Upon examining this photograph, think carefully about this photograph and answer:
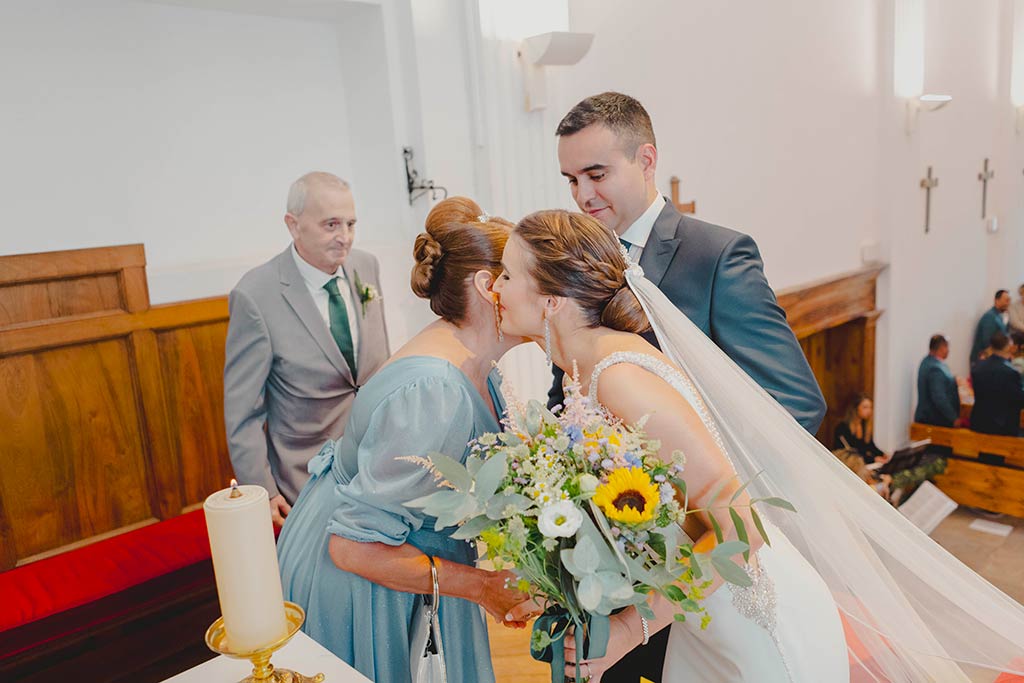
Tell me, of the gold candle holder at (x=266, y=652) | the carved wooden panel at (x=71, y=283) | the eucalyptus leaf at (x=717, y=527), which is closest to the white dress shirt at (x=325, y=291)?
the carved wooden panel at (x=71, y=283)

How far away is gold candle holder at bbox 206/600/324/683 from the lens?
107cm

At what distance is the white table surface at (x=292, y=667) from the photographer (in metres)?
1.29

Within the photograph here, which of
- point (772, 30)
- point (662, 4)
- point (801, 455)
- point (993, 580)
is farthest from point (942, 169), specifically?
point (801, 455)

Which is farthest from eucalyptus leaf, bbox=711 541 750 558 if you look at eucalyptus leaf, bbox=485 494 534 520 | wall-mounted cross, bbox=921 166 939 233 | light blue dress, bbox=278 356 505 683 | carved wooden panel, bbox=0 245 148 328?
wall-mounted cross, bbox=921 166 939 233

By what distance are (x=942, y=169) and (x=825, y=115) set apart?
245 centimetres

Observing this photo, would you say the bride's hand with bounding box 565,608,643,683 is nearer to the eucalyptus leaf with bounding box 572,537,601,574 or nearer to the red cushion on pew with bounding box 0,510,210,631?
the eucalyptus leaf with bounding box 572,537,601,574

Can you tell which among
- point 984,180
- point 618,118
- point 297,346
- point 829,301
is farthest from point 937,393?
point 297,346

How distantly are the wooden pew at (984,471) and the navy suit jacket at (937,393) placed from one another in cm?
16

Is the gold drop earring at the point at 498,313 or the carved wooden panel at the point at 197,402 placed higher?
the gold drop earring at the point at 498,313

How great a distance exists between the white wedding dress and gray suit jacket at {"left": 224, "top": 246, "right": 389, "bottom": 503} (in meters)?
1.56

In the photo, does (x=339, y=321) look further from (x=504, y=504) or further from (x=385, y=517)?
(x=504, y=504)

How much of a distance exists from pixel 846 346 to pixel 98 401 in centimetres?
573

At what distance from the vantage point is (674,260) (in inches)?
89.0

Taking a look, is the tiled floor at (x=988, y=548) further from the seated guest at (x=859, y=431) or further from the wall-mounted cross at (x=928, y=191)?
the wall-mounted cross at (x=928, y=191)
